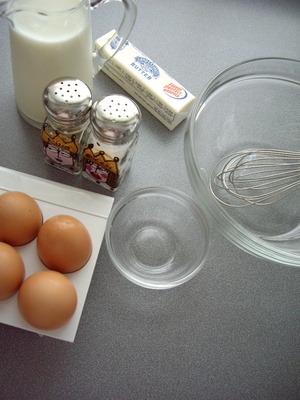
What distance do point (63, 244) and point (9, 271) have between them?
0.07m

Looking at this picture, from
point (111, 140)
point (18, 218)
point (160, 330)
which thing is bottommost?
point (160, 330)

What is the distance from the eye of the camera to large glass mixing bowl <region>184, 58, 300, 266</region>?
0.66 metres

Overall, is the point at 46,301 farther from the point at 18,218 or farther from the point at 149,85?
the point at 149,85

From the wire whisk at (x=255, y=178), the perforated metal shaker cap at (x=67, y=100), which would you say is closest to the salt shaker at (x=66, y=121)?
the perforated metal shaker cap at (x=67, y=100)

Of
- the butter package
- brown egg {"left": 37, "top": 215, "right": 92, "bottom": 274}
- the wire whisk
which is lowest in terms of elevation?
brown egg {"left": 37, "top": 215, "right": 92, "bottom": 274}

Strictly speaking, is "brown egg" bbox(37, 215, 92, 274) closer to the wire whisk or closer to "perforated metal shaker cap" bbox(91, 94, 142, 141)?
"perforated metal shaker cap" bbox(91, 94, 142, 141)

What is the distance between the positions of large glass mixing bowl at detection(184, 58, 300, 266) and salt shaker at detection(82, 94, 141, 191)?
0.12 meters

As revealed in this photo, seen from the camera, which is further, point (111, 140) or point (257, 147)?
point (257, 147)

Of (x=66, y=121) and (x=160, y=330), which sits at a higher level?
(x=66, y=121)

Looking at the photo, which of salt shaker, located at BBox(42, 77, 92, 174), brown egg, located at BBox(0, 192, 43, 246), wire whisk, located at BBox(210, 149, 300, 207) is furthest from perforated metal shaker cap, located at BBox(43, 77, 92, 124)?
wire whisk, located at BBox(210, 149, 300, 207)

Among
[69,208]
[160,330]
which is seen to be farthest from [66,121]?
[160,330]

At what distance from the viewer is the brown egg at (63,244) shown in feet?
1.81

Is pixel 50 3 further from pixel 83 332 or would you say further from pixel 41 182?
pixel 83 332

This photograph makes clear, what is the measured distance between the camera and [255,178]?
704 millimetres
